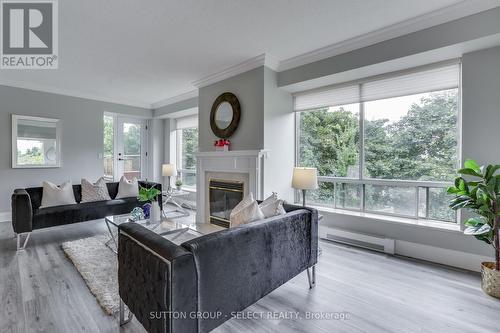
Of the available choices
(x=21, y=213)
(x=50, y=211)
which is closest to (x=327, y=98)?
(x=50, y=211)

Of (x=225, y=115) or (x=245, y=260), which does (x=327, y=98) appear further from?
(x=245, y=260)

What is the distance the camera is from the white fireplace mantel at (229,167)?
3666 millimetres

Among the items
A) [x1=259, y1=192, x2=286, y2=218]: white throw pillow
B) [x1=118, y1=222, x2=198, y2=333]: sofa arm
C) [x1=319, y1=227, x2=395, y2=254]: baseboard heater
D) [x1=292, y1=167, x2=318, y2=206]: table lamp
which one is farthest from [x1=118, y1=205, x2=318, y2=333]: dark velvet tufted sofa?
[x1=319, y1=227, x2=395, y2=254]: baseboard heater

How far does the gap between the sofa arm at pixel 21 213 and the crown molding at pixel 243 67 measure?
10.2ft

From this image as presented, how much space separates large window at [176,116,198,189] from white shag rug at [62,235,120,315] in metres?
2.82

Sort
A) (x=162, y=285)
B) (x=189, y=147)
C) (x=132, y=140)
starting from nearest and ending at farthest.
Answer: (x=162, y=285)
(x=189, y=147)
(x=132, y=140)

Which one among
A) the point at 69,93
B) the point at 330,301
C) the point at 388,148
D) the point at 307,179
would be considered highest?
the point at 69,93

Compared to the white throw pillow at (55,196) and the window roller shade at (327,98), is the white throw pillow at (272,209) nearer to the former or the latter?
the window roller shade at (327,98)

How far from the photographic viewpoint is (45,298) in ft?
6.89

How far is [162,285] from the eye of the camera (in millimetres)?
1291

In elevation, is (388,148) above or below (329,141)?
below

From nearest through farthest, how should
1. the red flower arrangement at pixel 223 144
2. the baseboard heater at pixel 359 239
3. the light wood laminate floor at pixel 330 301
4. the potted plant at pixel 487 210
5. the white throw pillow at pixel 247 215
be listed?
the light wood laminate floor at pixel 330 301
the white throw pillow at pixel 247 215
the potted plant at pixel 487 210
the baseboard heater at pixel 359 239
the red flower arrangement at pixel 223 144

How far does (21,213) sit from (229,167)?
281 centimetres

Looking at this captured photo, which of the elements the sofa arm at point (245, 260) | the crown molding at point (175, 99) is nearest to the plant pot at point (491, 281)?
the sofa arm at point (245, 260)
